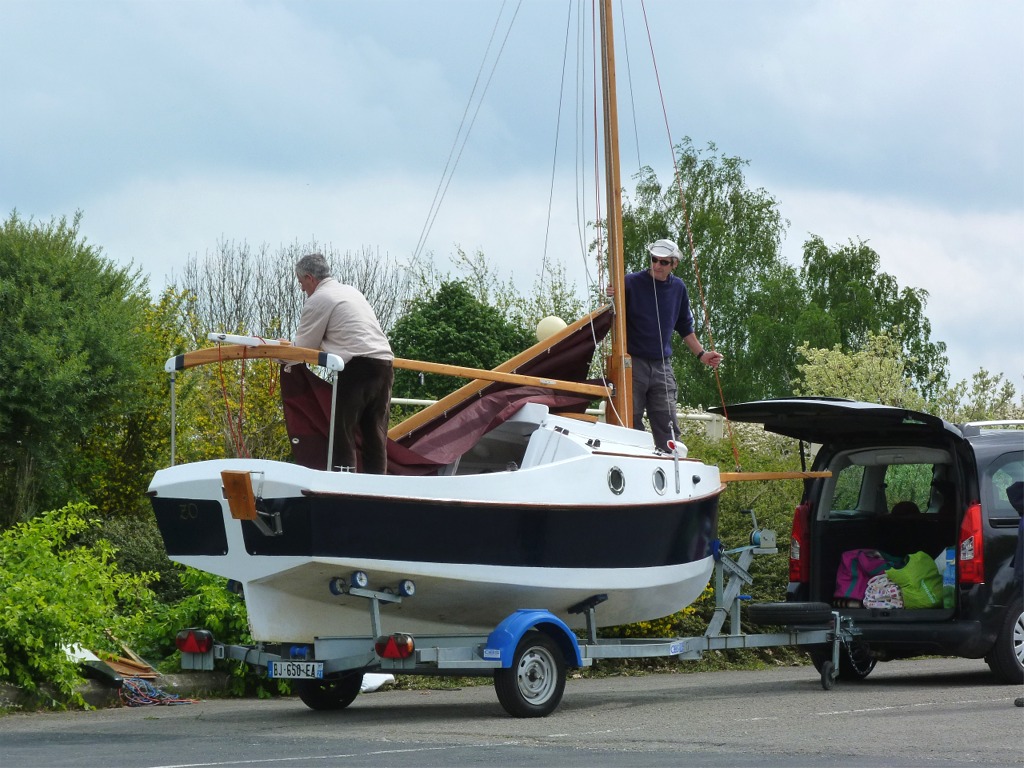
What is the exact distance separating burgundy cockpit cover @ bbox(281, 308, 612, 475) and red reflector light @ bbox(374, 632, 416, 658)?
159cm

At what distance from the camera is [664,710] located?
10344mm

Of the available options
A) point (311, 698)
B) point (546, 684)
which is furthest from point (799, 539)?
point (311, 698)

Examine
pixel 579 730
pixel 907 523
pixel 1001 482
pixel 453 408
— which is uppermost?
pixel 453 408

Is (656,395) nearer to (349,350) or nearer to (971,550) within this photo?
(971,550)

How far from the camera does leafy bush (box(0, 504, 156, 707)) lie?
1018cm

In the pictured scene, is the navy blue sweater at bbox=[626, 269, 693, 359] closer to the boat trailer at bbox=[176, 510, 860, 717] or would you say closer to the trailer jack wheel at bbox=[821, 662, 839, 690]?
the boat trailer at bbox=[176, 510, 860, 717]

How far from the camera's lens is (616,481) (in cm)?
1075

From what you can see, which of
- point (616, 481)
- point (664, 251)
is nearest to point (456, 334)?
point (664, 251)

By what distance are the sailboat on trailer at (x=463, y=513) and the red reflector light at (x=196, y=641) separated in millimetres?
505

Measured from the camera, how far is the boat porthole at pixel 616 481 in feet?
35.0

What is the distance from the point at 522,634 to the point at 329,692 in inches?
79.2

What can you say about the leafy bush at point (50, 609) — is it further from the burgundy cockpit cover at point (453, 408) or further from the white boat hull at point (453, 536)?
the burgundy cockpit cover at point (453, 408)

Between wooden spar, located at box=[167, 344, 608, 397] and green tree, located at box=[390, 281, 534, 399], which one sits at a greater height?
green tree, located at box=[390, 281, 534, 399]

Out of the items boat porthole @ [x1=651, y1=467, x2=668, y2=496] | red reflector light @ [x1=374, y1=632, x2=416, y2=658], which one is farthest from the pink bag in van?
red reflector light @ [x1=374, y1=632, x2=416, y2=658]
